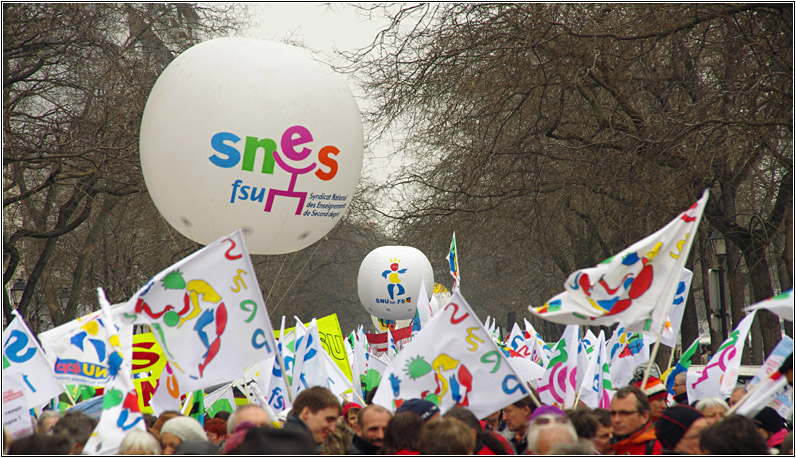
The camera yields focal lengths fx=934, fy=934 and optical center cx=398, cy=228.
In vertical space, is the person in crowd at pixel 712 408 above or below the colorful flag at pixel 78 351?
below

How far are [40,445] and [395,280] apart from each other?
19571 mm

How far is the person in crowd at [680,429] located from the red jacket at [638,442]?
653 millimetres

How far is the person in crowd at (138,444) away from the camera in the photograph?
5.14 m

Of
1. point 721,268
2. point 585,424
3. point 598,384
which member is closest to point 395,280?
point 721,268

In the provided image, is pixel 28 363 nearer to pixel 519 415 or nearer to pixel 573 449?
pixel 519 415

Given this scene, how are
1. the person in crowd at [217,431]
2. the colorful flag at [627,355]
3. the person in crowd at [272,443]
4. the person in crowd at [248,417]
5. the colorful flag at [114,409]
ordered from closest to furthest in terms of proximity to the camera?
the person in crowd at [272,443] → the colorful flag at [114,409] → the person in crowd at [248,417] → the person in crowd at [217,431] → the colorful flag at [627,355]

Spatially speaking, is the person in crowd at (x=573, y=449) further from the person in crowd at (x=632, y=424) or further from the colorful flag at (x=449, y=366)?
the colorful flag at (x=449, y=366)

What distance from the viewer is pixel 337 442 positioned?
6.28 m

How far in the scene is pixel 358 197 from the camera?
27.3m

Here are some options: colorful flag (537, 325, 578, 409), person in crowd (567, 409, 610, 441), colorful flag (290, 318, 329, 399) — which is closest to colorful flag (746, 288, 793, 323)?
person in crowd (567, 409, 610, 441)

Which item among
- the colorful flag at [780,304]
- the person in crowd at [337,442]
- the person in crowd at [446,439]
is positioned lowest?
the person in crowd at [337,442]

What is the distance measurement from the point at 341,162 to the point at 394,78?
16.8ft

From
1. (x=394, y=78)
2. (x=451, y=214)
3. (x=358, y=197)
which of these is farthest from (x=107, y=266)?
(x=394, y=78)

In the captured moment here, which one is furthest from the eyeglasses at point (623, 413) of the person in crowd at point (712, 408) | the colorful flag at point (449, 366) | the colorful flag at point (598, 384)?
the colorful flag at point (598, 384)
